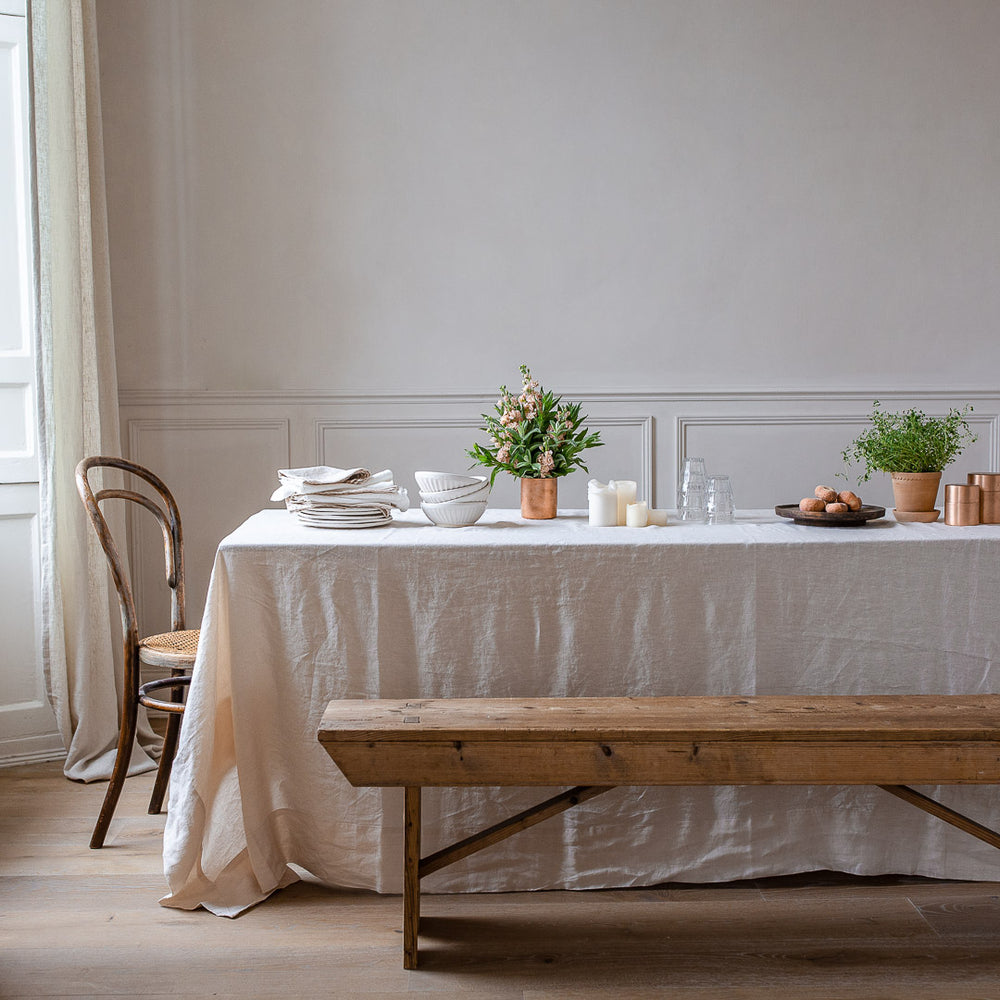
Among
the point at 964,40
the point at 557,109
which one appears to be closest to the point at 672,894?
the point at 557,109

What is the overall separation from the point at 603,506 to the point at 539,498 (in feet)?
0.65

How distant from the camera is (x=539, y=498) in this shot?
244 centimetres

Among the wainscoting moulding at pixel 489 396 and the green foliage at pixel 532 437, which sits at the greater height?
the wainscoting moulding at pixel 489 396

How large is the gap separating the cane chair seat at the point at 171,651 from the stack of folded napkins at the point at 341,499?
42 centimetres

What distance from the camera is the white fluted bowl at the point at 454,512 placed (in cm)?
231

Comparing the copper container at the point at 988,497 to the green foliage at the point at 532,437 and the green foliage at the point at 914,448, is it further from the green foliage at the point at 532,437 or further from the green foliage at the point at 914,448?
the green foliage at the point at 532,437

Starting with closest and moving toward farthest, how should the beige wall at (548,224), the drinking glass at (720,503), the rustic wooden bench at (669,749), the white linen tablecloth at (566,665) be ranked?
the rustic wooden bench at (669,749) < the white linen tablecloth at (566,665) < the drinking glass at (720,503) < the beige wall at (548,224)

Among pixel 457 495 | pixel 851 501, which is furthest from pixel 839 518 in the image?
pixel 457 495

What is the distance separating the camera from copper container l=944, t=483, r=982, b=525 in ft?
7.36

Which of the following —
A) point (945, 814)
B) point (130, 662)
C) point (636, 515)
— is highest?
point (636, 515)

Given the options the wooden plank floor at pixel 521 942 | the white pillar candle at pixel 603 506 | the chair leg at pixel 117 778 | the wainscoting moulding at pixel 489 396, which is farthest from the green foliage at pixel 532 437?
the wainscoting moulding at pixel 489 396

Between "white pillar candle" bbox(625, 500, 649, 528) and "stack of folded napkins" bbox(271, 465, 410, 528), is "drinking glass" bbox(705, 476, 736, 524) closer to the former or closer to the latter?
"white pillar candle" bbox(625, 500, 649, 528)

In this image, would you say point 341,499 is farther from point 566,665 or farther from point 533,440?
point 566,665

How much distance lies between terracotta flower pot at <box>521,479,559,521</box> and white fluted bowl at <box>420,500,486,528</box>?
155mm
